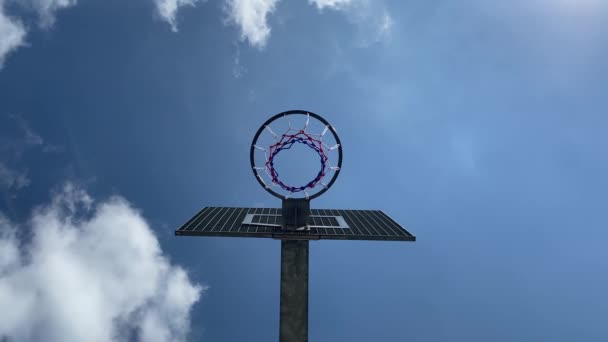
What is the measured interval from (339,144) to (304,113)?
232 centimetres

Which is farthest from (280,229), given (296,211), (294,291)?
(294,291)

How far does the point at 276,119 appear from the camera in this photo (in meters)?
16.2

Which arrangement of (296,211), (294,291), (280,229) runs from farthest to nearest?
(294,291)
(296,211)
(280,229)

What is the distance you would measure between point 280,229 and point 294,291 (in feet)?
11.1

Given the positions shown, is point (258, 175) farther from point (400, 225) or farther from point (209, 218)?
point (400, 225)

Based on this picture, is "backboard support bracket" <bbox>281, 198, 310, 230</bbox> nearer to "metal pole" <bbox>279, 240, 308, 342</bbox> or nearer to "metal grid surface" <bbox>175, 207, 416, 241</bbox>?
"metal grid surface" <bbox>175, 207, 416, 241</bbox>

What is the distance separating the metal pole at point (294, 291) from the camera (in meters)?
17.3

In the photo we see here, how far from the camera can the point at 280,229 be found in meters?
17.2

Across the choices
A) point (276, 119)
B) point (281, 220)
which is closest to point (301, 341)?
point (281, 220)

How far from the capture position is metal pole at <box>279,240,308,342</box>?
17.3m

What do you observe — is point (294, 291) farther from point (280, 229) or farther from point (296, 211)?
point (296, 211)

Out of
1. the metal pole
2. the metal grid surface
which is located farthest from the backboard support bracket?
the metal pole

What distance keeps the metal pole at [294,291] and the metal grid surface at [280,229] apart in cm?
94

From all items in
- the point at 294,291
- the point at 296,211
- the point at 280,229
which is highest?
the point at 296,211
